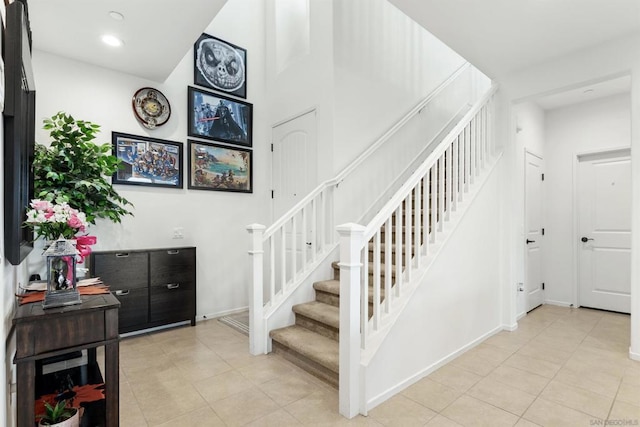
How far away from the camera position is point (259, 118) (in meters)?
4.46

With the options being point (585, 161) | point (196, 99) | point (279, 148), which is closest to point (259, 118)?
point (279, 148)

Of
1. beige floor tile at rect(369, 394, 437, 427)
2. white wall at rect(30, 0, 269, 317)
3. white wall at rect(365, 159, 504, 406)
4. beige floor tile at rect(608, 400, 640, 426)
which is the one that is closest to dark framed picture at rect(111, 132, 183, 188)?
white wall at rect(30, 0, 269, 317)

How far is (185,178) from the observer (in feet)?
12.4

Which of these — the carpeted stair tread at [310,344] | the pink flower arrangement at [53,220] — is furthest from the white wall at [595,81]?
the pink flower arrangement at [53,220]

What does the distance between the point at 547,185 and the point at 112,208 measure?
5.23 metres

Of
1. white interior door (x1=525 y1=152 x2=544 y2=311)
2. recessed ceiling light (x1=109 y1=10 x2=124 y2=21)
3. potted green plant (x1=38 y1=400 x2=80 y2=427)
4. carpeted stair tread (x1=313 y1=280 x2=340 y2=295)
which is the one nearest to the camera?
potted green plant (x1=38 y1=400 x2=80 y2=427)

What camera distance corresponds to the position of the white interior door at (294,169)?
3.80 metres

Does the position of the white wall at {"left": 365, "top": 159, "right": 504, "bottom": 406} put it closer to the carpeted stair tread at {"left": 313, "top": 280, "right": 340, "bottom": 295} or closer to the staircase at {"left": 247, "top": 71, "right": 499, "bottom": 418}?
the staircase at {"left": 247, "top": 71, "right": 499, "bottom": 418}

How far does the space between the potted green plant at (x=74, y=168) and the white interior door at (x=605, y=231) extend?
Result: 537 cm

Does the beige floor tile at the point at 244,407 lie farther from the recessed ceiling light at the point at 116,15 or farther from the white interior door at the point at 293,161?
the recessed ceiling light at the point at 116,15

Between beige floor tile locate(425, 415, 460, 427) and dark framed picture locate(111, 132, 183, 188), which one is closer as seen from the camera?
beige floor tile locate(425, 415, 460, 427)

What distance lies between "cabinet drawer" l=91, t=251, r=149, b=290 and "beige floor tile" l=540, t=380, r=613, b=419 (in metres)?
3.41

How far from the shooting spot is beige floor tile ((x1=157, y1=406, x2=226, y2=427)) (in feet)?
6.10

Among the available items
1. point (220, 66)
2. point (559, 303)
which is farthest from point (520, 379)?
point (220, 66)
